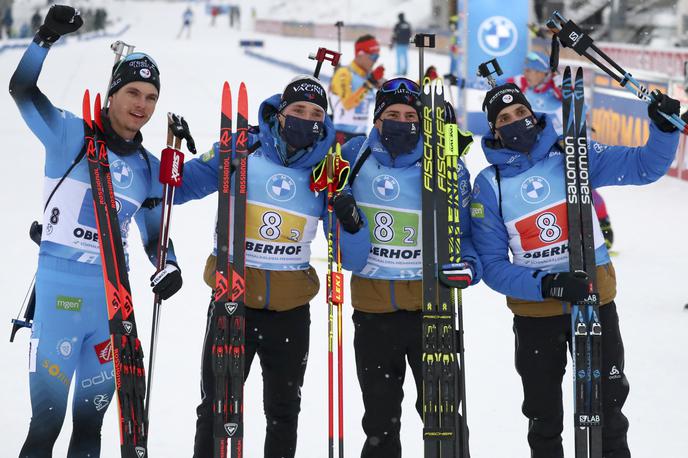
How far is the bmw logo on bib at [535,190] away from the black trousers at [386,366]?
2.25 feet

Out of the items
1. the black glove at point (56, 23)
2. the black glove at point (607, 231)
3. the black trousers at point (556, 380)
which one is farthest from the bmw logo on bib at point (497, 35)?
the black glove at point (56, 23)

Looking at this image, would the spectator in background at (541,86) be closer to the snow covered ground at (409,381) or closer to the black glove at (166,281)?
the snow covered ground at (409,381)

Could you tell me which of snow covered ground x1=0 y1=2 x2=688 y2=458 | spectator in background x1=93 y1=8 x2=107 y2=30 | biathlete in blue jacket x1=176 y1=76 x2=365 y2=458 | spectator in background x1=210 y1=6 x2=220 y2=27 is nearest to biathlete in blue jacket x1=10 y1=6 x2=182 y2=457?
biathlete in blue jacket x1=176 y1=76 x2=365 y2=458

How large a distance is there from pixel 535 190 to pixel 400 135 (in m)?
0.61

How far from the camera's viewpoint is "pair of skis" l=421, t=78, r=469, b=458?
3.91 meters

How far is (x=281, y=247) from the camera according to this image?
160 inches

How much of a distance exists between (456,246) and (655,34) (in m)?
29.4

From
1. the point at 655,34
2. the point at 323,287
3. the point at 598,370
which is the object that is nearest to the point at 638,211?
the point at 323,287

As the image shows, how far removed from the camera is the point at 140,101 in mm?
3914

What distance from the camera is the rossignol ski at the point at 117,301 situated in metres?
3.79

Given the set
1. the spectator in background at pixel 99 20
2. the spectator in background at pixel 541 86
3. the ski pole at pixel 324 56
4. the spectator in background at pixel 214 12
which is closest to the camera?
the ski pole at pixel 324 56

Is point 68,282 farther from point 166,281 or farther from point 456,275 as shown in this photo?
point 456,275

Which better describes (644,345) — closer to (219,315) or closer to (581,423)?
(581,423)

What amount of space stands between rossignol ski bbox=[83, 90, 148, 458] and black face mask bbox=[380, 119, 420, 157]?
1.17 m
